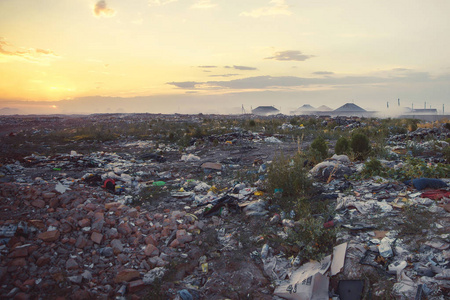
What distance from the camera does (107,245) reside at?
11.6ft

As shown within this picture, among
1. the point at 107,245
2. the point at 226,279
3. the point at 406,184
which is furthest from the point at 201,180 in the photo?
the point at 406,184

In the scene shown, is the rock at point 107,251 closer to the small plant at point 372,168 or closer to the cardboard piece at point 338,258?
the cardboard piece at point 338,258

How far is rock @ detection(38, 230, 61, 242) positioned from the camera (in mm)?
3332

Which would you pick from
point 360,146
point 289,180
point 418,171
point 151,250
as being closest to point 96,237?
point 151,250

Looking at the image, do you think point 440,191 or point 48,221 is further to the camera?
point 440,191

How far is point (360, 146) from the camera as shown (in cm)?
750

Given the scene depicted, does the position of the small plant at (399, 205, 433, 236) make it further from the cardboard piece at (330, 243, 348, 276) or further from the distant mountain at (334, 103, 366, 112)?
the distant mountain at (334, 103, 366, 112)

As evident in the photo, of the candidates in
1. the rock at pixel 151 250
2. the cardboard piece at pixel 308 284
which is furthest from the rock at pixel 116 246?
the cardboard piece at pixel 308 284

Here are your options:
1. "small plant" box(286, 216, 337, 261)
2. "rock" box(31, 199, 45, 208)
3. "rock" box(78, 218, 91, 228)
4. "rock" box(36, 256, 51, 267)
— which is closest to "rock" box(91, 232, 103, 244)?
"rock" box(78, 218, 91, 228)

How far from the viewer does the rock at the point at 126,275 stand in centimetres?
294

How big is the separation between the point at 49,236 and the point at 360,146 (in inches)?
290

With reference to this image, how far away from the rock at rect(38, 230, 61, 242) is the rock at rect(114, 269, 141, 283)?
1.08 m

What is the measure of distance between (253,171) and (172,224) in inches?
127

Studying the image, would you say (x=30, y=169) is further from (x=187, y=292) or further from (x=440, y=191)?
(x=440, y=191)
